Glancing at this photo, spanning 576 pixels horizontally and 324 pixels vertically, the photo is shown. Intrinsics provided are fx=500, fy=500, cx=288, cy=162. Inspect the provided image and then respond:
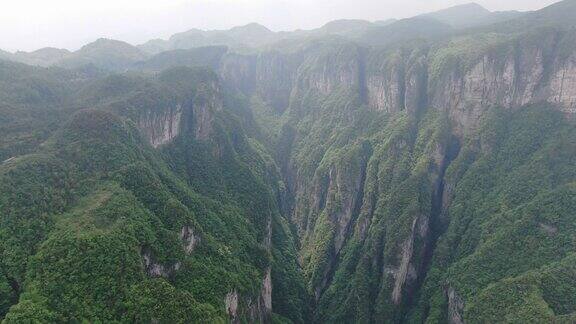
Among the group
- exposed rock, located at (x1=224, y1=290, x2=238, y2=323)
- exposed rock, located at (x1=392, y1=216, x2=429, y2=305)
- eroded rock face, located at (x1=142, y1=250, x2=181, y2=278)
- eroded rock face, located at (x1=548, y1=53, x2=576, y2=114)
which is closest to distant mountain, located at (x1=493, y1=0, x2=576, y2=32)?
eroded rock face, located at (x1=548, y1=53, x2=576, y2=114)

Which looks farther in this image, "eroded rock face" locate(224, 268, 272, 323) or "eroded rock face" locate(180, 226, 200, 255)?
"eroded rock face" locate(180, 226, 200, 255)

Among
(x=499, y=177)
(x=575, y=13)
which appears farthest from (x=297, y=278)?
(x=575, y=13)

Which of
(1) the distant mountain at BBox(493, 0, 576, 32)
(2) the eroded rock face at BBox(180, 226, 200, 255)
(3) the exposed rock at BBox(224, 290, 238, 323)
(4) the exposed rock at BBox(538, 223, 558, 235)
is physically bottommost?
(3) the exposed rock at BBox(224, 290, 238, 323)

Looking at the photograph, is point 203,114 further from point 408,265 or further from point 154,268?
point 154,268

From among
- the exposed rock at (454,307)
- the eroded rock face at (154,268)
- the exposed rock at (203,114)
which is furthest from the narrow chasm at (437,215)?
the exposed rock at (203,114)

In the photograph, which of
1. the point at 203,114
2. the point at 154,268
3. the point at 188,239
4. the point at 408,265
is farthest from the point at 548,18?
the point at 154,268

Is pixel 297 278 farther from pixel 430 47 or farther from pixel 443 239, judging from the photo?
pixel 430 47

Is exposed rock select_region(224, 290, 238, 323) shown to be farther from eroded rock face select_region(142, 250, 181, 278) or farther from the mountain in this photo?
eroded rock face select_region(142, 250, 181, 278)

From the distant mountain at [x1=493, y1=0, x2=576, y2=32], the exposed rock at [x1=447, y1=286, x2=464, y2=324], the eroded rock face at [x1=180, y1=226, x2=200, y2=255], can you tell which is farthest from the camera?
the distant mountain at [x1=493, y1=0, x2=576, y2=32]
